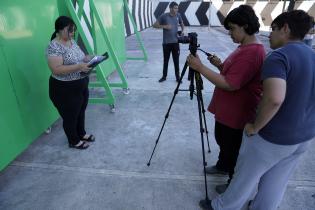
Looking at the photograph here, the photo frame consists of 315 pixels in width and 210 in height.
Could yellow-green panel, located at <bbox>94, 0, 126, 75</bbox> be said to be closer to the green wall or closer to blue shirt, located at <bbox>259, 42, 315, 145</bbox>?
the green wall

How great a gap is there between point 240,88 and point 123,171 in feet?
5.36

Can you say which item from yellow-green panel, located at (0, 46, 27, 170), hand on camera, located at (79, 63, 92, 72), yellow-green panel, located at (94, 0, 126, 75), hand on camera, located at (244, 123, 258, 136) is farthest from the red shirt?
yellow-green panel, located at (94, 0, 126, 75)

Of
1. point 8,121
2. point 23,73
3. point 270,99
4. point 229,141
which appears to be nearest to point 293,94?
point 270,99

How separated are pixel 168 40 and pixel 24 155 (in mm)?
3776

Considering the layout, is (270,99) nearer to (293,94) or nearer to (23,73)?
(293,94)

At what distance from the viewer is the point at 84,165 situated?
3.02 meters

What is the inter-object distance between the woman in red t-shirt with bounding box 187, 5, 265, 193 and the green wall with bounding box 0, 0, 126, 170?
2.08 meters

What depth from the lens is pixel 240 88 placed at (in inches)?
81.3

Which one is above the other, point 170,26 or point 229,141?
point 170,26

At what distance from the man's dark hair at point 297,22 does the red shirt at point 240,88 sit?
1.27 ft

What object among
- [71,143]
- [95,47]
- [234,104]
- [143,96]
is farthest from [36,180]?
[95,47]

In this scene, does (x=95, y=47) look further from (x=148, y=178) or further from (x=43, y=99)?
(x=148, y=178)

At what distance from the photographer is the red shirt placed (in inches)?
75.1

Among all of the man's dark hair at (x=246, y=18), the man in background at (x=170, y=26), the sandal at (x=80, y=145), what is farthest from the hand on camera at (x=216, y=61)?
the man in background at (x=170, y=26)
